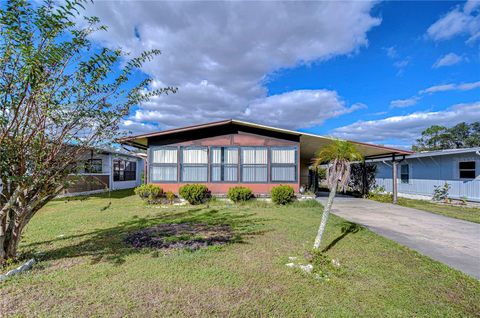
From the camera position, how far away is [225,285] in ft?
10.9

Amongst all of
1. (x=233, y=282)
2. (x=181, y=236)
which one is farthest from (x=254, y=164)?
(x=233, y=282)

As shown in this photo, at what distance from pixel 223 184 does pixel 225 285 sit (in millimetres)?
8179

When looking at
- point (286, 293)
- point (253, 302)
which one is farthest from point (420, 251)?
point (253, 302)

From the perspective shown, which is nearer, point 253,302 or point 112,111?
point 253,302

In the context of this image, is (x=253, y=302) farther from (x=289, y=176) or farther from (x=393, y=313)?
(x=289, y=176)

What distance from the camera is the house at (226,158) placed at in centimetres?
1147

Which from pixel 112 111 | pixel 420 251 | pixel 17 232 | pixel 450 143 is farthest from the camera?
pixel 450 143

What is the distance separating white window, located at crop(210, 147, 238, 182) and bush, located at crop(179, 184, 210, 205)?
35.3 inches

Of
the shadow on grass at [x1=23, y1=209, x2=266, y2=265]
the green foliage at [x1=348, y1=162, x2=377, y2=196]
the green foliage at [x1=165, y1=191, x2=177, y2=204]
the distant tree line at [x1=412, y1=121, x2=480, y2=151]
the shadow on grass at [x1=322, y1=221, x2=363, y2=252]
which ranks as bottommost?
the shadow on grass at [x1=322, y1=221, x2=363, y2=252]

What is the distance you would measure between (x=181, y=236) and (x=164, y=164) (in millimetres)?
6515

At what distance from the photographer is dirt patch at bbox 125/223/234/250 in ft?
16.6

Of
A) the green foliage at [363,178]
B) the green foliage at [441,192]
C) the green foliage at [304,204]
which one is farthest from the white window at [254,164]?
the green foliage at [441,192]

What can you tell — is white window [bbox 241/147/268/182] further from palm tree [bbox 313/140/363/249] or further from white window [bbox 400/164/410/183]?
white window [bbox 400/164/410/183]

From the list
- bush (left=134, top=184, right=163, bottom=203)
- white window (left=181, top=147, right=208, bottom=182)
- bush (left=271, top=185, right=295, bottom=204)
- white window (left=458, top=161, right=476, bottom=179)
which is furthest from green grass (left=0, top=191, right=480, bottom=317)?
white window (left=458, top=161, right=476, bottom=179)
